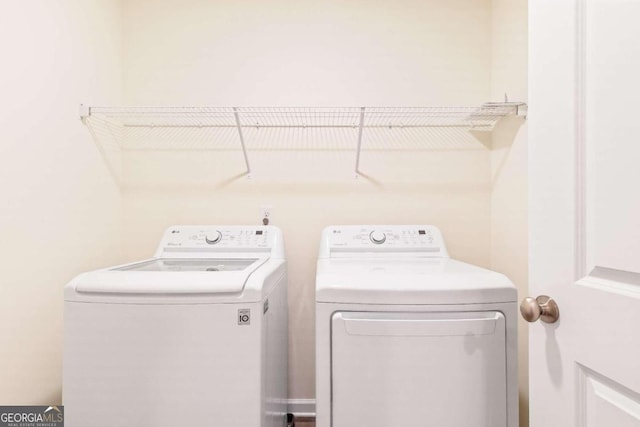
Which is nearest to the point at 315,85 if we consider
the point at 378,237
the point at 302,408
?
the point at 378,237

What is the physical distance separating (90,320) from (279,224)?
3.40 feet

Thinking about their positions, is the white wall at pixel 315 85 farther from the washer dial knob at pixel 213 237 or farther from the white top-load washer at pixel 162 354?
the white top-load washer at pixel 162 354

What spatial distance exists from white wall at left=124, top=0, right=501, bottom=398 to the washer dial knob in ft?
0.60

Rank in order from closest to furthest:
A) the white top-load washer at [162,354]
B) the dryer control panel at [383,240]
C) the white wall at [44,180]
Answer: the white top-load washer at [162,354], the white wall at [44,180], the dryer control panel at [383,240]

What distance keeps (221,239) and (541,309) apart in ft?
4.76

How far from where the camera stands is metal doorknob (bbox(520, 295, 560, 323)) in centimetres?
68

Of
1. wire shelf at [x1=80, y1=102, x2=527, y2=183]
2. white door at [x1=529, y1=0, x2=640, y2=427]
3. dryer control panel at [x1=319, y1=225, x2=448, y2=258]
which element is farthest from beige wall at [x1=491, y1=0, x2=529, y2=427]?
white door at [x1=529, y1=0, x2=640, y2=427]

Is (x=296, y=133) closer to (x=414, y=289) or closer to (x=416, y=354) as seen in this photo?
(x=414, y=289)

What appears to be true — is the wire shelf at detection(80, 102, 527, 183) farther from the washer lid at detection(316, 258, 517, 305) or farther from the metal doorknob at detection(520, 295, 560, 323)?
the metal doorknob at detection(520, 295, 560, 323)

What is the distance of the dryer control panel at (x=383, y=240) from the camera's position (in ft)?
5.56

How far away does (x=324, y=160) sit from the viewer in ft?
6.32

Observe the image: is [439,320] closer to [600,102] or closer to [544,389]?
[544,389]

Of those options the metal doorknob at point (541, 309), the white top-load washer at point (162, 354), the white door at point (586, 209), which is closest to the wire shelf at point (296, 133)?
the white top-load washer at point (162, 354)

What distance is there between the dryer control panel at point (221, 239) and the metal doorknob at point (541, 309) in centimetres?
122
